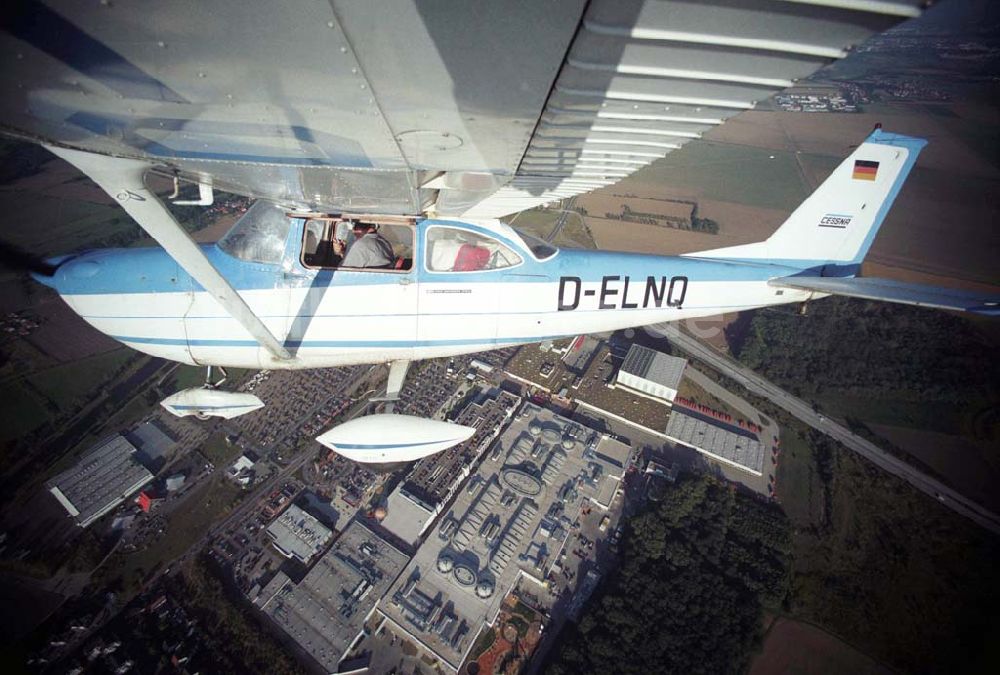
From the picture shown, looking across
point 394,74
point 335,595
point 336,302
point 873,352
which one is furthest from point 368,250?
point 873,352

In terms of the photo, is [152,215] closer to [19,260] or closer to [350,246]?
[350,246]

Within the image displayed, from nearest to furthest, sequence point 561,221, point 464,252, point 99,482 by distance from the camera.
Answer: point 464,252 < point 99,482 < point 561,221

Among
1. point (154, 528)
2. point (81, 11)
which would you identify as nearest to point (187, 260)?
point (81, 11)

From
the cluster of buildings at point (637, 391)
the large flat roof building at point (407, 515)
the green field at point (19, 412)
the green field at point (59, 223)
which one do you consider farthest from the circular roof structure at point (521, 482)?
the green field at point (59, 223)

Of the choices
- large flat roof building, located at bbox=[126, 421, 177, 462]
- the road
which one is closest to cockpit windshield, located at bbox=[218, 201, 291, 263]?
large flat roof building, located at bbox=[126, 421, 177, 462]

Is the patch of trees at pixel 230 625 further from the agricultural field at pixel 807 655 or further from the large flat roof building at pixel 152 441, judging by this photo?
the agricultural field at pixel 807 655

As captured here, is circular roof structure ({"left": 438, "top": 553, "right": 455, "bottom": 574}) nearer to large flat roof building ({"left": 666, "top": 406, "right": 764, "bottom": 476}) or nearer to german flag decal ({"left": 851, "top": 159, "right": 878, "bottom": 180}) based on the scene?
large flat roof building ({"left": 666, "top": 406, "right": 764, "bottom": 476})
